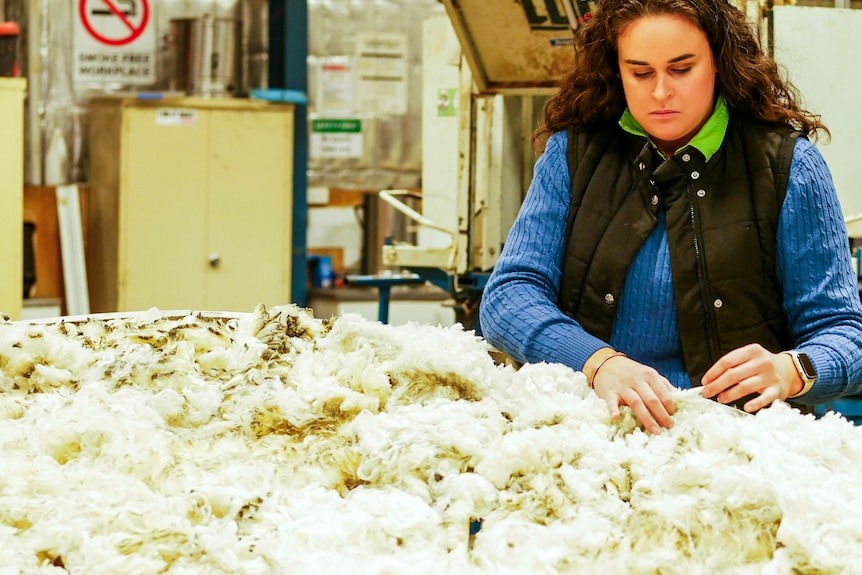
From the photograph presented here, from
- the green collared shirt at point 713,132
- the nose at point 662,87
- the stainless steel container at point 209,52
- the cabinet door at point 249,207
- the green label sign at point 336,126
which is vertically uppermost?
the stainless steel container at point 209,52

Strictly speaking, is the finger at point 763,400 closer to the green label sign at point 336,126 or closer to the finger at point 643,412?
the finger at point 643,412

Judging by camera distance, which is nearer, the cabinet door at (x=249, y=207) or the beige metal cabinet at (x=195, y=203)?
the beige metal cabinet at (x=195, y=203)

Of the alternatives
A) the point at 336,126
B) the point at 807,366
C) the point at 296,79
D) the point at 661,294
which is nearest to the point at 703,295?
the point at 661,294

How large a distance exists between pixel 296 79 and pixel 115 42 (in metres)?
1.00

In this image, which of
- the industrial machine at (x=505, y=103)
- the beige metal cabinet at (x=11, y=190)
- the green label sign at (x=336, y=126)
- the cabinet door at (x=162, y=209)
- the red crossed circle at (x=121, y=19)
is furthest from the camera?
the green label sign at (x=336, y=126)

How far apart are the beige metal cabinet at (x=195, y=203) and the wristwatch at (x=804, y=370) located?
4.20m

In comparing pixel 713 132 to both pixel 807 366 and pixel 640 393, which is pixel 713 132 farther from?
pixel 640 393

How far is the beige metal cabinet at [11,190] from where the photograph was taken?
14.9 ft

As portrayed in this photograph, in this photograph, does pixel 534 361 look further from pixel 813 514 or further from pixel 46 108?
pixel 46 108

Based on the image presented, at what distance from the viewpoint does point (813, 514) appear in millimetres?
856

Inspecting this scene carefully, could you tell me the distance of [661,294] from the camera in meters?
1.50

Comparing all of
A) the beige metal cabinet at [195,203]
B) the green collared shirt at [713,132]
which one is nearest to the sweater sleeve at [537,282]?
the green collared shirt at [713,132]

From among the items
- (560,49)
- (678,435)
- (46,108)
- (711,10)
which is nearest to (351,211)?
(46,108)

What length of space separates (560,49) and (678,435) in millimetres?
2308
